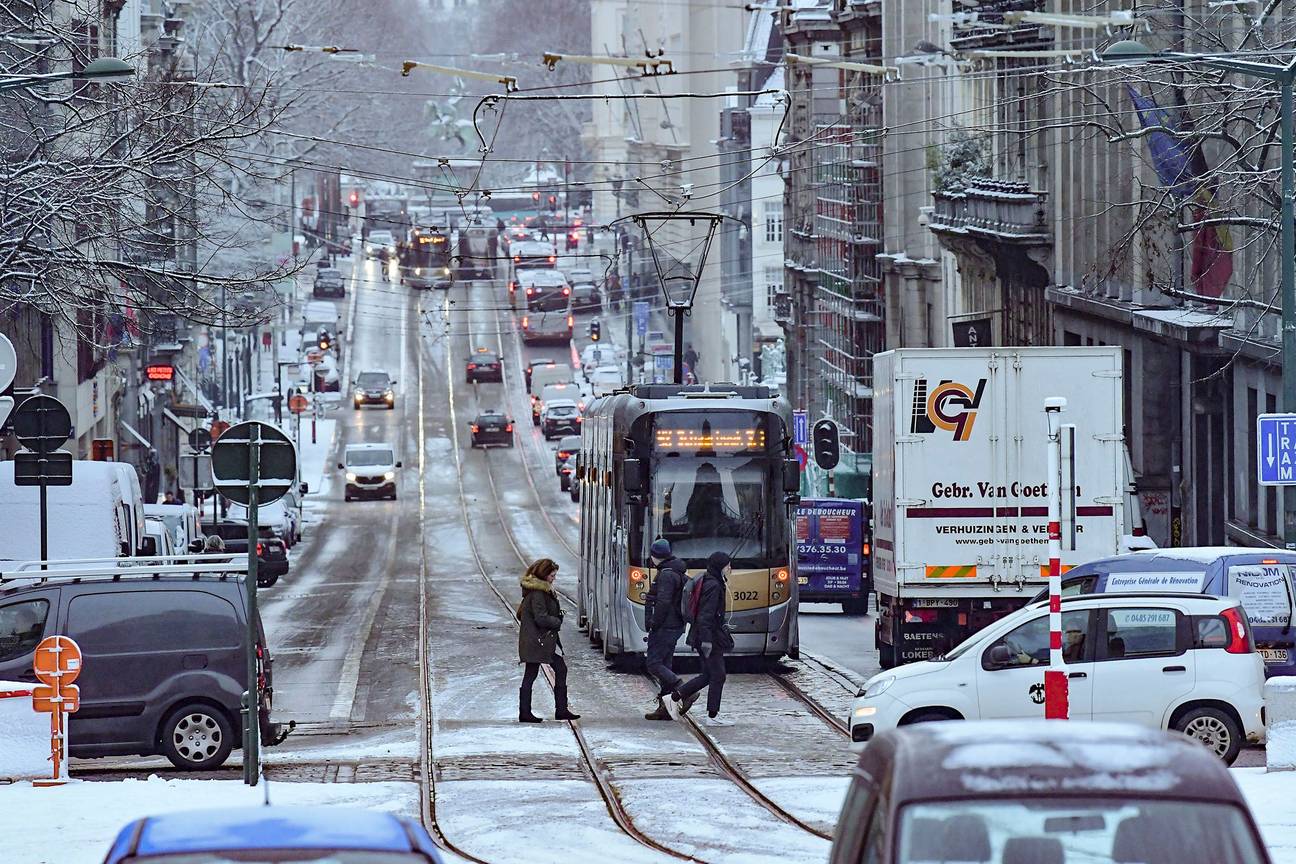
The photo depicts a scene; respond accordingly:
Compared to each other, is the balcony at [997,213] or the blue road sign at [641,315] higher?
the balcony at [997,213]

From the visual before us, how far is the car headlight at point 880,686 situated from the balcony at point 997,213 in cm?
3012

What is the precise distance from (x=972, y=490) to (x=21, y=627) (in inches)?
430

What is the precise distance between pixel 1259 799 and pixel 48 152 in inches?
682

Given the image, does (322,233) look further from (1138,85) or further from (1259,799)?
(1259,799)

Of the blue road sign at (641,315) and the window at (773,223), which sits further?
the blue road sign at (641,315)

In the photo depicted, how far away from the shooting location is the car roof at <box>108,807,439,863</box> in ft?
21.1

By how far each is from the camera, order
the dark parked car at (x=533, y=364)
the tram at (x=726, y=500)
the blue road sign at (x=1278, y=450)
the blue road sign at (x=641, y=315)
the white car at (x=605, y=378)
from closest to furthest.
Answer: the blue road sign at (x=1278, y=450) → the tram at (x=726, y=500) → the white car at (x=605, y=378) → the dark parked car at (x=533, y=364) → the blue road sign at (x=641, y=315)

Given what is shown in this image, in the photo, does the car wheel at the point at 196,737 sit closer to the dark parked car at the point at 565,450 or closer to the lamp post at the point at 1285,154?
the lamp post at the point at 1285,154

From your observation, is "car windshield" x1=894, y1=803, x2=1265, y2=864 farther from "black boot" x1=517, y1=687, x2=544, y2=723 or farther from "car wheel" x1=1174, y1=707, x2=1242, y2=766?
"black boot" x1=517, y1=687, x2=544, y2=723

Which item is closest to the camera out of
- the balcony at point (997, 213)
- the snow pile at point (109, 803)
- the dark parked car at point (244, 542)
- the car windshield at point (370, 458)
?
the snow pile at point (109, 803)

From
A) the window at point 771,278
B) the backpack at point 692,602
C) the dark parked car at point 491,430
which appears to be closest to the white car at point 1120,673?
the backpack at point 692,602

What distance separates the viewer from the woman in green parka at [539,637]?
21.0 m

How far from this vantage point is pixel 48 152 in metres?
26.8

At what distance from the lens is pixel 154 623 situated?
18.4m
